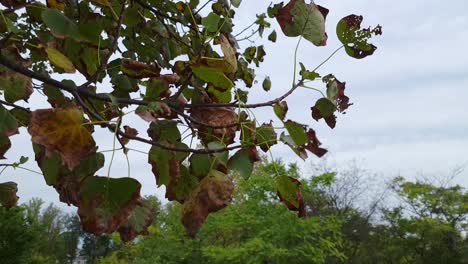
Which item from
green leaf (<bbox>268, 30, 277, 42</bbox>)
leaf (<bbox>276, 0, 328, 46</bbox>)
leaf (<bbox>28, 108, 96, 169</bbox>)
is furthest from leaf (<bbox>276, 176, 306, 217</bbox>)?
green leaf (<bbox>268, 30, 277, 42</bbox>)

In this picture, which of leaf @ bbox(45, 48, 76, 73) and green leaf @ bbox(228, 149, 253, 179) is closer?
leaf @ bbox(45, 48, 76, 73)

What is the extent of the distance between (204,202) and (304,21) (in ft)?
1.48

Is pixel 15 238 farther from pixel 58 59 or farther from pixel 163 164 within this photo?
pixel 58 59

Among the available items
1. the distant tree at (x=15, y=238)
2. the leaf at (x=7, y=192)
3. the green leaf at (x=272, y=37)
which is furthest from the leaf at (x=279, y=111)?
the distant tree at (x=15, y=238)

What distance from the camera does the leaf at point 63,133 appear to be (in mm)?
702

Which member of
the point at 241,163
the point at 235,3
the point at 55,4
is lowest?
the point at 241,163

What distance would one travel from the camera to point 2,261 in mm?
11594

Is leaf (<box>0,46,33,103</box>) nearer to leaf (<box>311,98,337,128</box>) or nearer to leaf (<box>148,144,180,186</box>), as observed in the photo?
leaf (<box>148,144,180,186</box>)

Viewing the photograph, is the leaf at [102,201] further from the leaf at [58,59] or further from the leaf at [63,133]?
the leaf at [58,59]

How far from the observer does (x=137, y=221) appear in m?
0.90

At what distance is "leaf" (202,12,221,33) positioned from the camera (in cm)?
108

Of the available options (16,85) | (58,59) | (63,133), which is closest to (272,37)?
(16,85)

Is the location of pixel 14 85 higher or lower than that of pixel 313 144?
higher

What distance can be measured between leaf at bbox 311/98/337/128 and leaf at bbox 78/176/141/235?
19.6 inches
